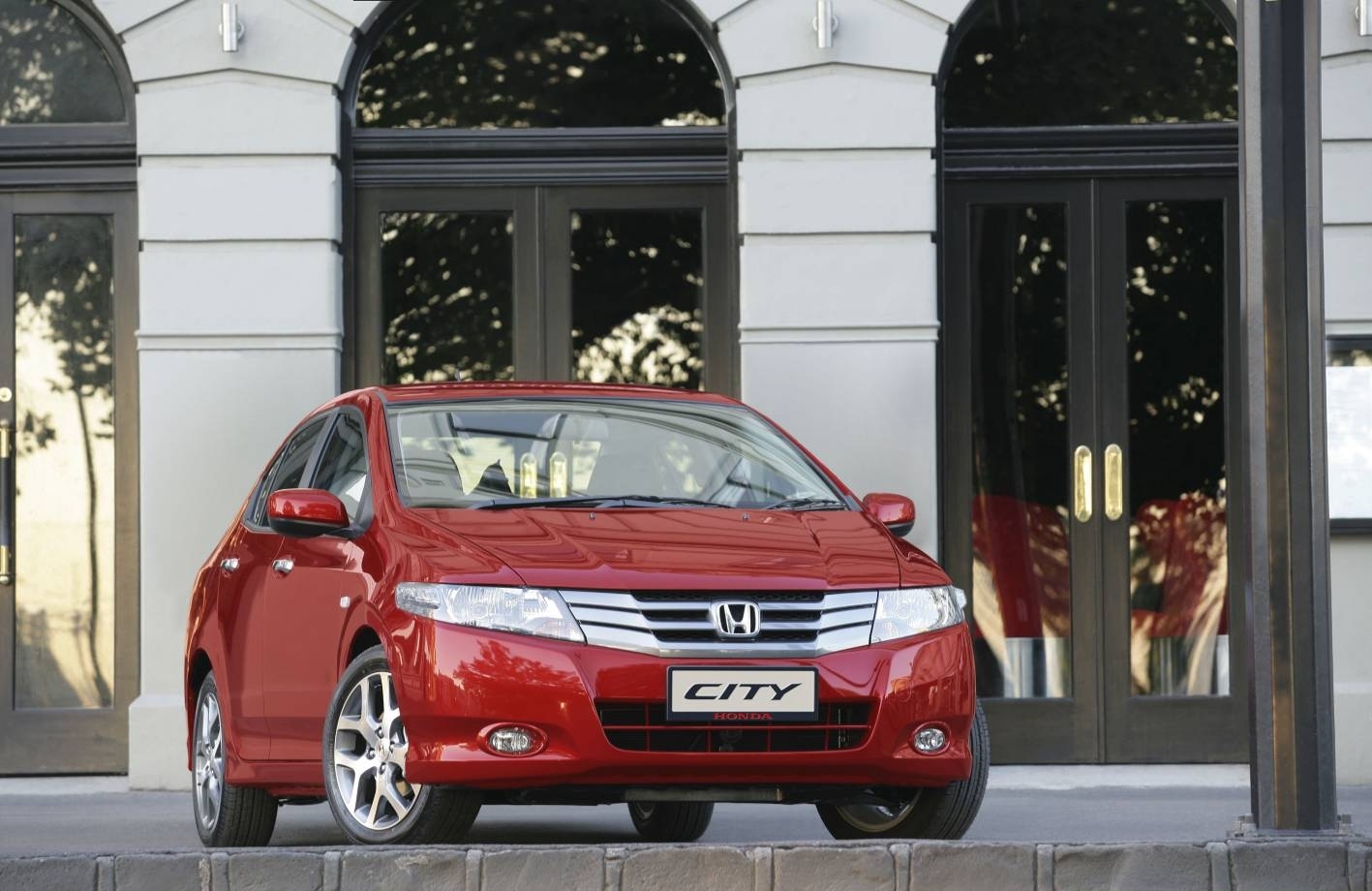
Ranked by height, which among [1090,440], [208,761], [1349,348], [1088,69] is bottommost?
[208,761]

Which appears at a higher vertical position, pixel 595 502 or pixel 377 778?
pixel 595 502

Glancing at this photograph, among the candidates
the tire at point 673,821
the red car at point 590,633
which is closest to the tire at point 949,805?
the red car at point 590,633

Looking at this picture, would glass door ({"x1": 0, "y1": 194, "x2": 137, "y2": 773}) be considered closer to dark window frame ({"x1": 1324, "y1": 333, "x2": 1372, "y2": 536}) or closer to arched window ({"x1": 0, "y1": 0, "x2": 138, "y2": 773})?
arched window ({"x1": 0, "y1": 0, "x2": 138, "y2": 773})

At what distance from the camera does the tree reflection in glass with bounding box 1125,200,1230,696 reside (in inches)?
467

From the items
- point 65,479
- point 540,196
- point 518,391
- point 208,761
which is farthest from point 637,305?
point 208,761

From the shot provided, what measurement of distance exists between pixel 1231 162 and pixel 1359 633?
2500mm

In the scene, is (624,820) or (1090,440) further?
(1090,440)

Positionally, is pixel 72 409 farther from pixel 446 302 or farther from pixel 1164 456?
pixel 1164 456

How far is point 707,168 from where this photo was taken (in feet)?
39.1

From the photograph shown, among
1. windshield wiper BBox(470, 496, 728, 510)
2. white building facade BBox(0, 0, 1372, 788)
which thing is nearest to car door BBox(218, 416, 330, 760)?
windshield wiper BBox(470, 496, 728, 510)

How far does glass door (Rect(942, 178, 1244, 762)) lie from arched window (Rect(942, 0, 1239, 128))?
0.39 metres

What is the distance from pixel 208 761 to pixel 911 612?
2.98 m

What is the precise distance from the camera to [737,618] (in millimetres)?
6434

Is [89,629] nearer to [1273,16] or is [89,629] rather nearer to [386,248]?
[386,248]
